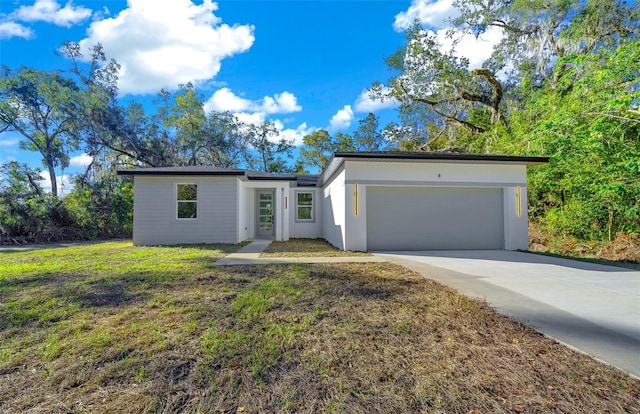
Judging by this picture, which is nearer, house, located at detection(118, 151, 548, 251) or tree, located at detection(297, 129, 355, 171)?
house, located at detection(118, 151, 548, 251)

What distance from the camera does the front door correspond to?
47.7ft

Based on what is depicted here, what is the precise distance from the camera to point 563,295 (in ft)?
14.0

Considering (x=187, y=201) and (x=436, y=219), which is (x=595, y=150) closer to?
(x=436, y=219)

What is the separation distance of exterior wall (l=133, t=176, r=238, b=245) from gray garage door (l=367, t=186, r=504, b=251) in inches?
217

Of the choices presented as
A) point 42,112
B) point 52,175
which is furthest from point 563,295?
point 42,112

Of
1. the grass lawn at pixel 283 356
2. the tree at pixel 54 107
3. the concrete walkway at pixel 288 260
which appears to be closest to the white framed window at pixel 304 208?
the concrete walkway at pixel 288 260

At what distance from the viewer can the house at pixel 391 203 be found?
9.19 meters

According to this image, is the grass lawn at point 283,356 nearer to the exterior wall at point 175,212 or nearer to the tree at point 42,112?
the exterior wall at point 175,212

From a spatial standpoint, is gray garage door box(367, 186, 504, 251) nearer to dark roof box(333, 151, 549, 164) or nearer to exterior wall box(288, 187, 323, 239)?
dark roof box(333, 151, 549, 164)

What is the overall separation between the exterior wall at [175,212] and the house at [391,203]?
3 cm

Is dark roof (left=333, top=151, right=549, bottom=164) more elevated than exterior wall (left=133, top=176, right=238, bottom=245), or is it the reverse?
dark roof (left=333, top=151, right=549, bottom=164)

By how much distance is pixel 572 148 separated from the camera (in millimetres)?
9586

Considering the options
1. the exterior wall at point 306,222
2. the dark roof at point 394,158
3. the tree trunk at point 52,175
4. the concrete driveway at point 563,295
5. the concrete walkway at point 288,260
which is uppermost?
the tree trunk at point 52,175

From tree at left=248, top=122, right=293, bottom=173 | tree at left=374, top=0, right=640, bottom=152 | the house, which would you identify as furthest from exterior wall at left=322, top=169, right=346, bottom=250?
tree at left=248, top=122, right=293, bottom=173
